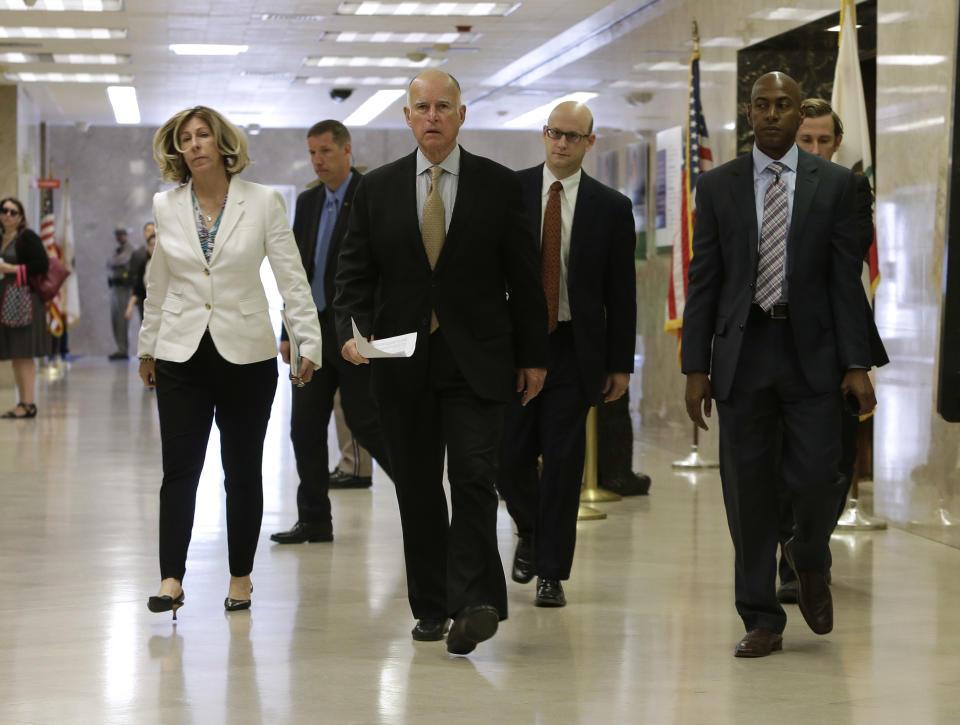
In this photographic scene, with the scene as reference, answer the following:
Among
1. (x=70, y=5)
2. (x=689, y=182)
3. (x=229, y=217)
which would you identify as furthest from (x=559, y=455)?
(x=70, y=5)

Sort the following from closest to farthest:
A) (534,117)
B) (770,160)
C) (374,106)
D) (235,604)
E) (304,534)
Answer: (770,160)
(235,604)
(304,534)
(534,117)
(374,106)

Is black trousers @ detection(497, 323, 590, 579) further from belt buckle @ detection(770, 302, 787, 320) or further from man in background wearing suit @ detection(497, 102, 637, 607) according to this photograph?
belt buckle @ detection(770, 302, 787, 320)

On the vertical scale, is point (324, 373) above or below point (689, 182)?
below

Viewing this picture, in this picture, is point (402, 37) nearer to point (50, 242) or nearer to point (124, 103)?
point (50, 242)

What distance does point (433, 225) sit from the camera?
14.5ft

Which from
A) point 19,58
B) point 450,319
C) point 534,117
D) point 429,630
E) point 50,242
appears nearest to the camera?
point 450,319

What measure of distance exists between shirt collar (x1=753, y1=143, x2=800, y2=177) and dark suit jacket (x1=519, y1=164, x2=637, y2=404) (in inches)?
34.3

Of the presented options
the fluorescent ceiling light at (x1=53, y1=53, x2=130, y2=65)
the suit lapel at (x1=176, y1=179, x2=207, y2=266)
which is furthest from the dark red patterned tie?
the fluorescent ceiling light at (x1=53, y1=53, x2=130, y2=65)

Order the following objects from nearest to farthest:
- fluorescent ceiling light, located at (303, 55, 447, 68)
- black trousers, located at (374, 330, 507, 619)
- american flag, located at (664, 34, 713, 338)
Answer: black trousers, located at (374, 330, 507, 619), american flag, located at (664, 34, 713, 338), fluorescent ceiling light, located at (303, 55, 447, 68)

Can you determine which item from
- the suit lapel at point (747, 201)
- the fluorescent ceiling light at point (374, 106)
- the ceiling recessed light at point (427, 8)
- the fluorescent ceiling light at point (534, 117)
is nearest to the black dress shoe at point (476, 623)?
the suit lapel at point (747, 201)

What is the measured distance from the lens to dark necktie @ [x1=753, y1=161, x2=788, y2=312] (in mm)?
4422

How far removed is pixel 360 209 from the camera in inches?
177

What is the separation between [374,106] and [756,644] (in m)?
17.9

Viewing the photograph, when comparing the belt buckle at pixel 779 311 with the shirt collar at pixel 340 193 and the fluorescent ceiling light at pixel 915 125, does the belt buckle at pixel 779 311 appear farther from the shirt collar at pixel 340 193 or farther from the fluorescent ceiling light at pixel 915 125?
the fluorescent ceiling light at pixel 915 125
